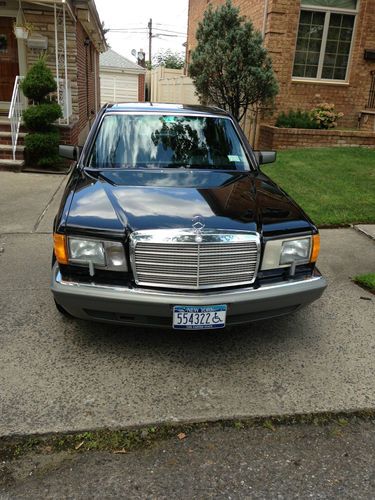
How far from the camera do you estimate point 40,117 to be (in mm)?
9297

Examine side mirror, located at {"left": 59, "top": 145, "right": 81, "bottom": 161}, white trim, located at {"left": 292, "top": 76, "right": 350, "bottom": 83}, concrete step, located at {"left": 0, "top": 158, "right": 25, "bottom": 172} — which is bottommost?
concrete step, located at {"left": 0, "top": 158, "right": 25, "bottom": 172}

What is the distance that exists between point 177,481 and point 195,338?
139 centimetres

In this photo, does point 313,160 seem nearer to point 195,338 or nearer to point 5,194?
point 5,194

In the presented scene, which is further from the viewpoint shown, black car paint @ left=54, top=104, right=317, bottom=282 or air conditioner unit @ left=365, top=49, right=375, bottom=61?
air conditioner unit @ left=365, top=49, right=375, bottom=61

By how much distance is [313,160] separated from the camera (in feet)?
34.8

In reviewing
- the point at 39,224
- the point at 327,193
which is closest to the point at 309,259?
the point at 39,224

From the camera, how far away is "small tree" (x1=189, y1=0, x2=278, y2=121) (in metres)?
11.6

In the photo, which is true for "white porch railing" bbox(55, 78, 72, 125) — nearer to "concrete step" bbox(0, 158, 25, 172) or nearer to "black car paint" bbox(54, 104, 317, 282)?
"concrete step" bbox(0, 158, 25, 172)

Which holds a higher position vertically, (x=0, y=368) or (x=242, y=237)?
(x=242, y=237)

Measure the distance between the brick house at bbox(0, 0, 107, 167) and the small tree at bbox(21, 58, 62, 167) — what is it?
1.19 ft

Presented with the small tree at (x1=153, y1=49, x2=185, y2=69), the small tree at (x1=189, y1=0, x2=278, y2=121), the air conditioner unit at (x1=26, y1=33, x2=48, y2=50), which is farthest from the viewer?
the small tree at (x1=153, y1=49, x2=185, y2=69)

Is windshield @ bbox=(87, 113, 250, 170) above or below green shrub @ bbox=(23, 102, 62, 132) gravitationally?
above

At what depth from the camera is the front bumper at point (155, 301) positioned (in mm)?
2977

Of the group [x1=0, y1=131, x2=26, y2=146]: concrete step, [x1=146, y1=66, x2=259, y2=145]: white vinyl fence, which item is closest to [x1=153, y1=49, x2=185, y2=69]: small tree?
[x1=146, y1=66, x2=259, y2=145]: white vinyl fence
